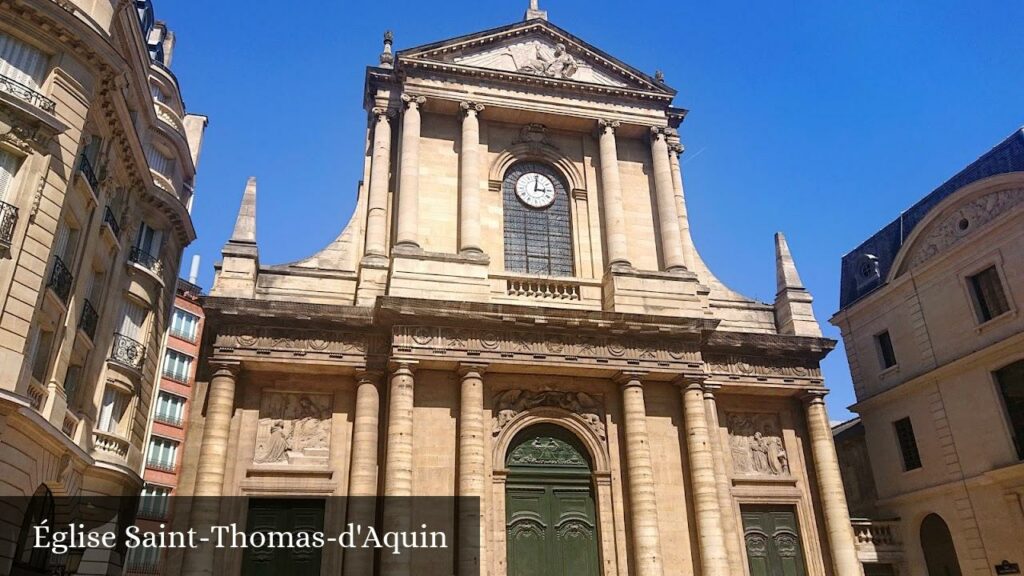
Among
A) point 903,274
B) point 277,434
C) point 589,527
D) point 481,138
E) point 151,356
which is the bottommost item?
point 589,527

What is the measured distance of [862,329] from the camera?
2361cm

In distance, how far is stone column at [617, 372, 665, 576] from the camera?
1469cm

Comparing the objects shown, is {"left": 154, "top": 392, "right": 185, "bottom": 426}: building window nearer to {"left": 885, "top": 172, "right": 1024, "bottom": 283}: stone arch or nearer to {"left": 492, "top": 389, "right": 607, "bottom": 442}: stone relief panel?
{"left": 492, "top": 389, "right": 607, "bottom": 442}: stone relief panel

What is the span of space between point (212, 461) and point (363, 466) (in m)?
2.95

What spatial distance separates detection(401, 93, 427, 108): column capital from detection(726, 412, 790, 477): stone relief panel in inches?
438

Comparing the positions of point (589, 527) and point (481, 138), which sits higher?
point (481, 138)

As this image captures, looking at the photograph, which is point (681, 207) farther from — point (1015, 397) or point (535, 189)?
point (1015, 397)

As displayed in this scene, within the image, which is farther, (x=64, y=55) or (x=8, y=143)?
(x=64, y=55)

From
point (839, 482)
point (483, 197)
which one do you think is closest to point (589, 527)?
point (839, 482)

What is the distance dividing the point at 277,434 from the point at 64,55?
27.0 ft

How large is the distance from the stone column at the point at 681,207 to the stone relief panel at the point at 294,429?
10.1 meters

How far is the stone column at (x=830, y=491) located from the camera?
16.2m

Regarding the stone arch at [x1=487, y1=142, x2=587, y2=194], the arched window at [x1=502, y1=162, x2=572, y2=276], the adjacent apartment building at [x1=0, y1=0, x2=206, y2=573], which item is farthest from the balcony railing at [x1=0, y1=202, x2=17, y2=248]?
the stone arch at [x1=487, y1=142, x2=587, y2=194]

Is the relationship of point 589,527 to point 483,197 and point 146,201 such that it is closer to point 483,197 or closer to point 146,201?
point 483,197
